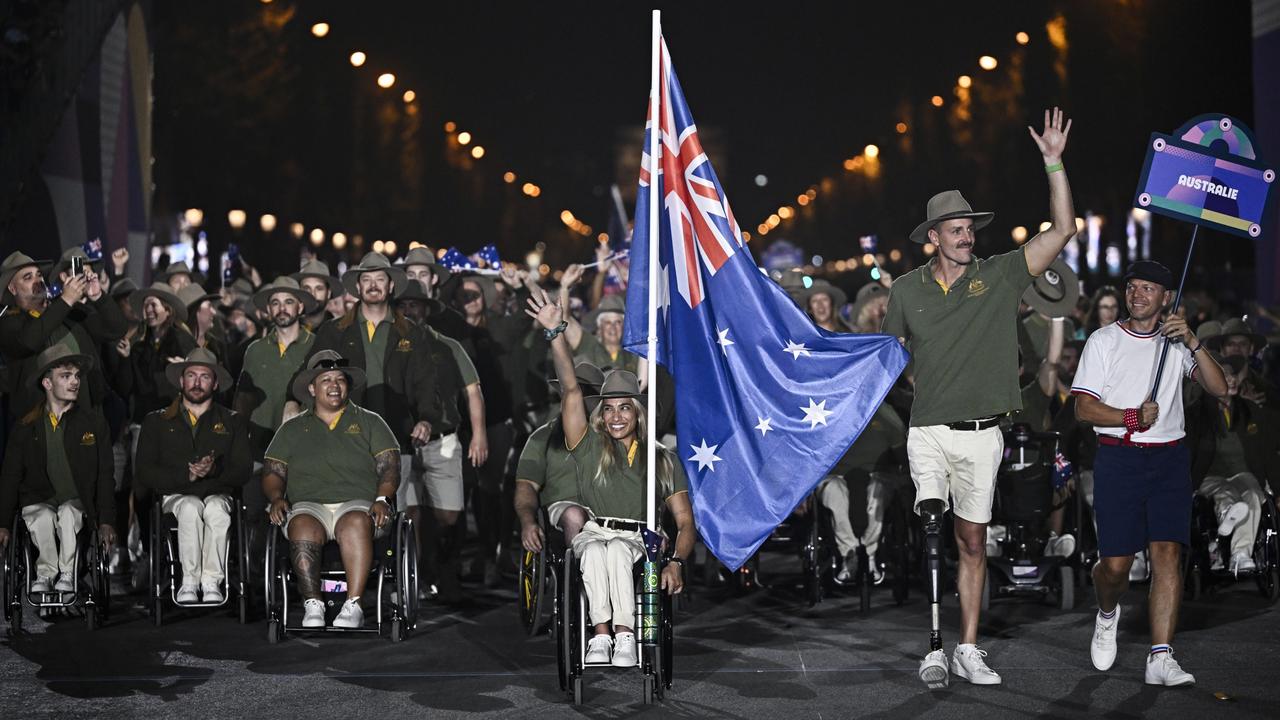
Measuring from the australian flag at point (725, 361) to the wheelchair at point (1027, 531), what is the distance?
3.08m

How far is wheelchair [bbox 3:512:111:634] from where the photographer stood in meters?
10.4

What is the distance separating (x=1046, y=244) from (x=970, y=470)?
1.17 m

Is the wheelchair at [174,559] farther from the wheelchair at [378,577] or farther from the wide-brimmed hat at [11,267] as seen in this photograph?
the wide-brimmed hat at [11,267]

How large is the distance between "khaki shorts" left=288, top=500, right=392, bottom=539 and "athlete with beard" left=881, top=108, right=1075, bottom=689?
10.7 ft

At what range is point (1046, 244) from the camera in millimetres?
8492

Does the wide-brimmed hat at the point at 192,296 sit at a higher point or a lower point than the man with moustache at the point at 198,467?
higher

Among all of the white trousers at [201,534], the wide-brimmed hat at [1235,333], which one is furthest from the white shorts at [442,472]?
the wide-brimmed hat at [1235,333]

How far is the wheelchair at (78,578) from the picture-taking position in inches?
409

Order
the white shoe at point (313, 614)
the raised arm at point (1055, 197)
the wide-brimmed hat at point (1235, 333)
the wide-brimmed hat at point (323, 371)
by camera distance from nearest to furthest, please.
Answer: the raised arm at point (1055, 197), the white shoe at point (313, 614), the wide-brimmed hat at point (323, 371), the wide-brimmed hat at point (1235, 333)

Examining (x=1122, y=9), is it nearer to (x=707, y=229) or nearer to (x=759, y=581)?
(x=759, y=581)

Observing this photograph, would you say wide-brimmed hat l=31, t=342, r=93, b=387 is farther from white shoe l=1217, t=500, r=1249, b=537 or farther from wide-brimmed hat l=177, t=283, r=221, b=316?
white shoe l=1217, t=500, r=1249, b=537

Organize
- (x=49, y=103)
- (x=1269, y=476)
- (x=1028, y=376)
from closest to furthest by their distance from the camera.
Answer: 1. (x=1269, y=476)
2. (x=1028, y=376)
3. (x=49, y=103)

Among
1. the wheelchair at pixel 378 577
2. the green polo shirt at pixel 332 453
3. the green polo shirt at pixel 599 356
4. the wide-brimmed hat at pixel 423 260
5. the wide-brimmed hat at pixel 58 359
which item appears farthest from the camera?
the green polo shirt at pixel 599 356

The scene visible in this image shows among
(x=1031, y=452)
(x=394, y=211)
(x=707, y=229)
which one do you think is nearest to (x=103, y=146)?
(x=1031, y=452)
